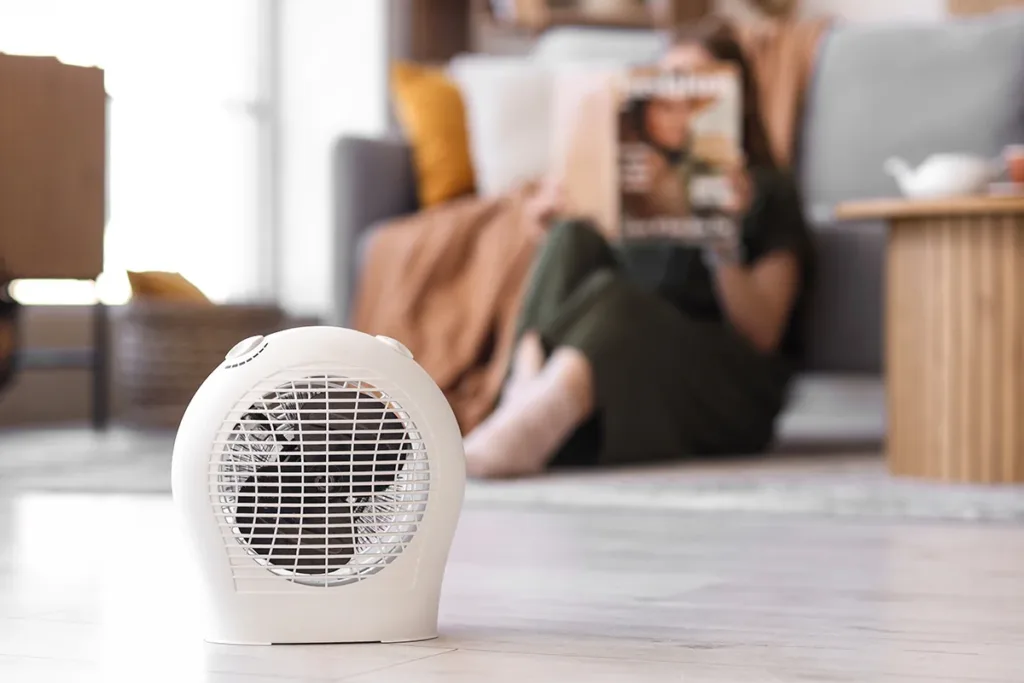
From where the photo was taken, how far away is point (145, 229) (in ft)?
13.3

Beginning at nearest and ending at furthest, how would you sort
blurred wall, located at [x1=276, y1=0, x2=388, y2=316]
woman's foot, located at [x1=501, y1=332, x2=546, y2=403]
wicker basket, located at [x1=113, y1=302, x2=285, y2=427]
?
woman's foot, located at [x1=501, y1=332, x2=546, y2=403] < wicker basket, located at [x1=113, y1=302, x2=285, y2=427] < blurred wall, located at [x1=276, y1=0, x2=388, y2=316]

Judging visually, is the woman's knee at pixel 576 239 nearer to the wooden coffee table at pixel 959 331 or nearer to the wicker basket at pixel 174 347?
the wooden coffee table at pixel 959 331

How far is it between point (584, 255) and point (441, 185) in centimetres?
87

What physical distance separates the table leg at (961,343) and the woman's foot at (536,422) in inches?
20.1

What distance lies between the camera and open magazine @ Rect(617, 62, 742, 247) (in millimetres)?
2602

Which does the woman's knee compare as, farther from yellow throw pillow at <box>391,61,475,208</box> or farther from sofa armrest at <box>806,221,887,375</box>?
yellow throw pillow at <box>391,61,475,208</box>

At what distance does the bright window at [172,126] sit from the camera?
3873 mm

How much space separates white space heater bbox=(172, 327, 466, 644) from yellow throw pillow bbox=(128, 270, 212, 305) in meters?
2.59

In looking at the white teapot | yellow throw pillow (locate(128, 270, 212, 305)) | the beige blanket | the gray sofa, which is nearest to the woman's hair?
the gray sofa

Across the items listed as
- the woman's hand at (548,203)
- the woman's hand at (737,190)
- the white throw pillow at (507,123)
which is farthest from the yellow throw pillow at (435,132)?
the woman's hand at (737,190)

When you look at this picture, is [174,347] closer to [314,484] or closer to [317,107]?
[317,107]

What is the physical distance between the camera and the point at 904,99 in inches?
129

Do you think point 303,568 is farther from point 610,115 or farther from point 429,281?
point 429,281

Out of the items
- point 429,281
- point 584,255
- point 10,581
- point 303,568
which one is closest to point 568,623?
point 303,568
